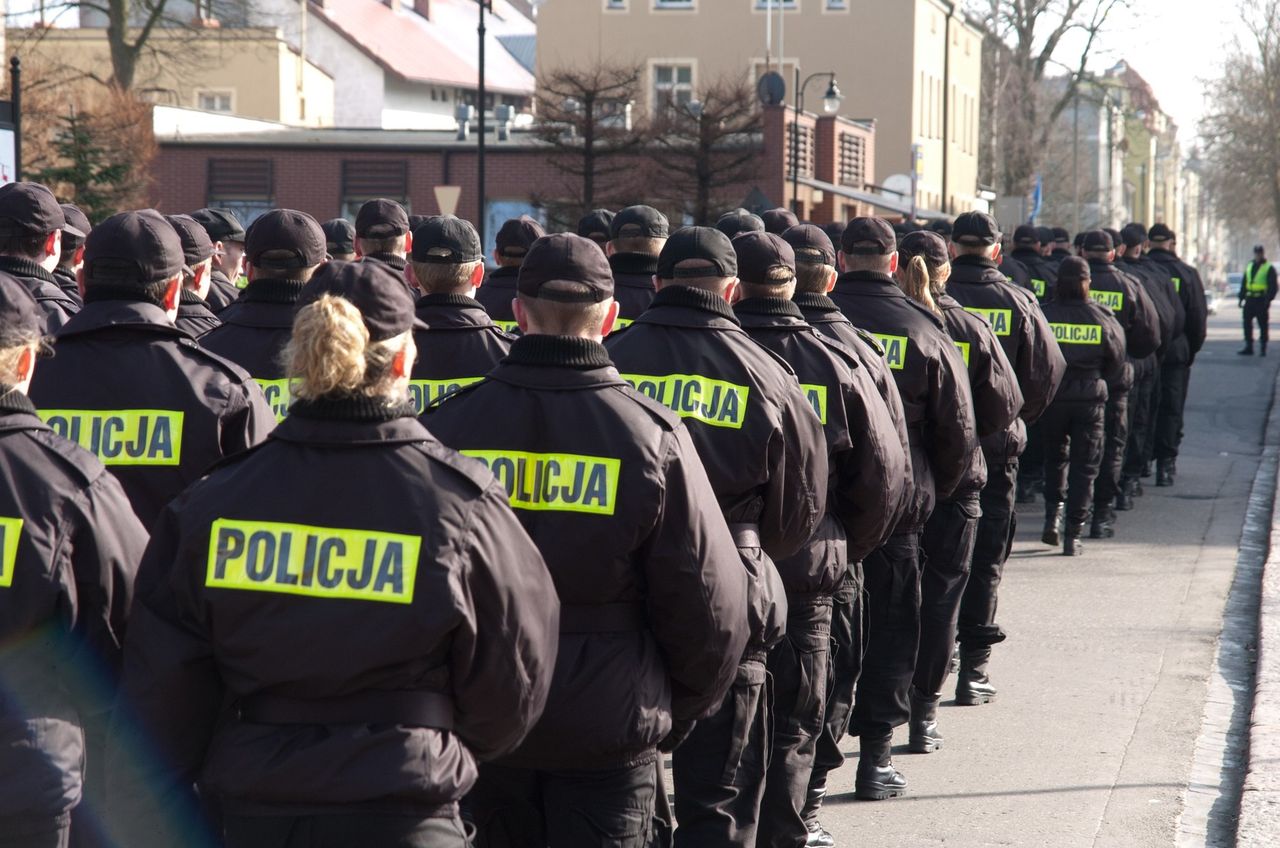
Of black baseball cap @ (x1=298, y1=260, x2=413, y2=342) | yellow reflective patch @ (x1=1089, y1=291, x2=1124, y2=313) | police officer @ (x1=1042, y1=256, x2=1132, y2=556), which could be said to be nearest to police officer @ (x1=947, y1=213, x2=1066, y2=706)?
police officer @ (x1=1042, y1=256, x2=1132, y2=556)

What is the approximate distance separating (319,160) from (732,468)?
3722 centimetres

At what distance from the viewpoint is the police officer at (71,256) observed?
23.6ft

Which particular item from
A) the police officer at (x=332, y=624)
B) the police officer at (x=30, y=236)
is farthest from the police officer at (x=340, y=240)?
the police officer at (x=332, y=624)

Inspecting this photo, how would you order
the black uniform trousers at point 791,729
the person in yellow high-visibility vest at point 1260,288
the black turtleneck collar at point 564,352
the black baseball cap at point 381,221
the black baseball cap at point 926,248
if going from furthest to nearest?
the person in yellow high-visibility vest at point 1260,288, the black baseball cap at point 381,221, the black baseball cap at point 926,248, the black uniform trousers at point 791,729, the black turtleneck collar at point 564,352

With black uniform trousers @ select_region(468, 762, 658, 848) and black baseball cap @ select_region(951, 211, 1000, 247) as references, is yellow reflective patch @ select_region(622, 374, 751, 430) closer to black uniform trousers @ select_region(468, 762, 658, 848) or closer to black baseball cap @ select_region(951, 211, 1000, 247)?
black uniform trousers @ select_region(468, 762, 658, 848)

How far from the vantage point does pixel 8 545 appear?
10.7 feet

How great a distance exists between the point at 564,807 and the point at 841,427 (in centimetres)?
191

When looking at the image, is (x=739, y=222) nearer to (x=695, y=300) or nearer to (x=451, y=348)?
(x=451, y=348)

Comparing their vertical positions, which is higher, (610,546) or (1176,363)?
(1176,363)

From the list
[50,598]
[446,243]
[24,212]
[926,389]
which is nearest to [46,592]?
[50,598]

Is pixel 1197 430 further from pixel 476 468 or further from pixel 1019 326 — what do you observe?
pixel 476 468

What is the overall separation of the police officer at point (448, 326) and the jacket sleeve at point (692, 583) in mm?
2797

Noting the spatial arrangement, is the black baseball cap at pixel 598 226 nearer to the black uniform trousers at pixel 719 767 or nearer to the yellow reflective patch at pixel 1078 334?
the yellow reflective patch at pixel 1078 334

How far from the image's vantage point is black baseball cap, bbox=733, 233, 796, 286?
5.46 metres
